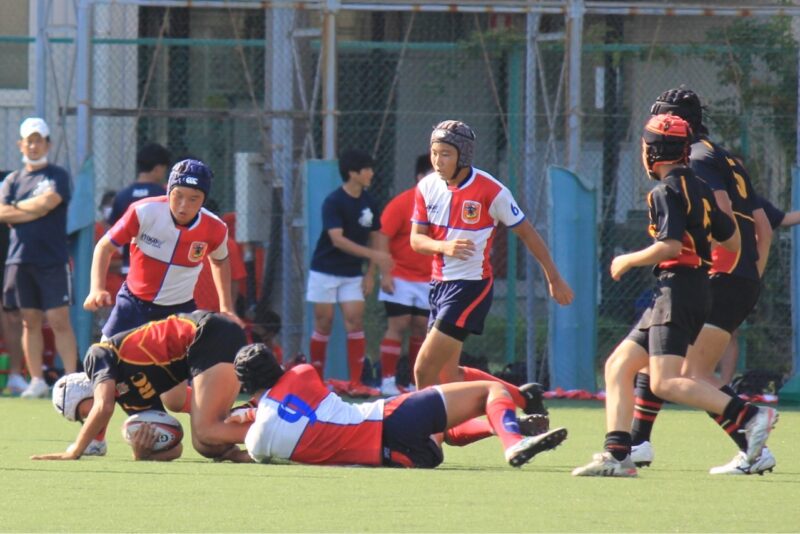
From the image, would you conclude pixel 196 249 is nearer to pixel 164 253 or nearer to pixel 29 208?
pixel 164 253

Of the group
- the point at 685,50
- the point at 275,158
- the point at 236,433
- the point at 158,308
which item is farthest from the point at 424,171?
the point at 236,433

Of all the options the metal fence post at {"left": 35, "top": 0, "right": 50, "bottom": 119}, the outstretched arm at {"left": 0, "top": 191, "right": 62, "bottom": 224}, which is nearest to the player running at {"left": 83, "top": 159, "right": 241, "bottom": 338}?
the outstretched arm at {"left": 0, "top": 191, "right": 62, "bottom": 224}

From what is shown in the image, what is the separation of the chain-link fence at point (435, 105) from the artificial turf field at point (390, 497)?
18.9 ft

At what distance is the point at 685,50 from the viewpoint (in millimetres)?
15445

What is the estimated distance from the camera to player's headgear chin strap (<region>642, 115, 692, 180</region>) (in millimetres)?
7812

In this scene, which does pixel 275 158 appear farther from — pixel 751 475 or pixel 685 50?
pixel 751 475

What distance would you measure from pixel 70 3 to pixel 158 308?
29.1 ft

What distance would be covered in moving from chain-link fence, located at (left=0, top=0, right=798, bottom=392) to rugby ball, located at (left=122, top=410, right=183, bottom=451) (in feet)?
18.9

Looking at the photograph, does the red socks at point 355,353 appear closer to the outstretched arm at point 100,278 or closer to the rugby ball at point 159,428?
the outstretched arm at point 100,278

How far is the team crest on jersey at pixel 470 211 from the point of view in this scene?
935cm

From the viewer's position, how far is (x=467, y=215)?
9375mm

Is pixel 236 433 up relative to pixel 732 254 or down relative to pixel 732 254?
down

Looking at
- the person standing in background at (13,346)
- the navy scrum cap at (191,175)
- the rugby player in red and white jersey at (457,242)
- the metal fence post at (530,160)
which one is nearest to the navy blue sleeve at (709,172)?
the rugby player in red and white jersey at (457,242)

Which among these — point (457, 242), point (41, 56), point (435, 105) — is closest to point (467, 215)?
point (457, 242)
